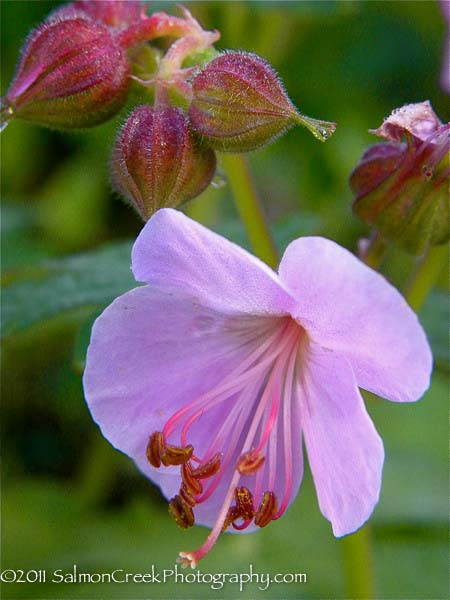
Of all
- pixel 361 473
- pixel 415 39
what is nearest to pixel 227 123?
pixel 361 473

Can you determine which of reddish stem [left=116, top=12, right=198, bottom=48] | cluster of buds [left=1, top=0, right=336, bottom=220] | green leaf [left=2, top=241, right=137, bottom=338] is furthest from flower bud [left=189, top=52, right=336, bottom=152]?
green leaf [left=2, top=241, right=137, bottom=338]

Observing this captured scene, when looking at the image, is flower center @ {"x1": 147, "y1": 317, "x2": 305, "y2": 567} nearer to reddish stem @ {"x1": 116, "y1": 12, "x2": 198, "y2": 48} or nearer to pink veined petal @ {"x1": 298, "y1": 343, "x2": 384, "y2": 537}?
pink veined petal @ {"x1": 298, "y1": 343, "x2": 384, "y2": 537}

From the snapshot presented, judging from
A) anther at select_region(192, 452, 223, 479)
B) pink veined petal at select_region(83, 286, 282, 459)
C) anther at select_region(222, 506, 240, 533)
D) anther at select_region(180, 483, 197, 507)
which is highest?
pink veined petal at select_region(83, 286, 282, 459)

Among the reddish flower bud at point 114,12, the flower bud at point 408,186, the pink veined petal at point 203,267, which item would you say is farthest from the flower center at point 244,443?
the reddish flower bud at point 114,12

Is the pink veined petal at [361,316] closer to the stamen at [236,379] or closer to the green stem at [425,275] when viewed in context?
the stamen at [236,379]

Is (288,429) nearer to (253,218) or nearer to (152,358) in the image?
(152,358)

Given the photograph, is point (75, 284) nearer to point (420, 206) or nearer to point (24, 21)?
point (420, 206)
